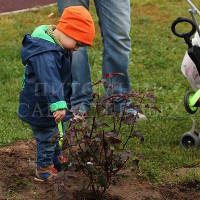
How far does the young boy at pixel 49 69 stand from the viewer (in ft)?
12.0

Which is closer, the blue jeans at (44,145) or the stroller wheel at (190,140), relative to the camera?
the blue jeans at (44,145)

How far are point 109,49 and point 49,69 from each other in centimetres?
171

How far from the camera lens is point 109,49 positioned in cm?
532

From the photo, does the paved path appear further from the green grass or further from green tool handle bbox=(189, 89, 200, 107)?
green tool handle bbox=(189, 89, 200, 107)

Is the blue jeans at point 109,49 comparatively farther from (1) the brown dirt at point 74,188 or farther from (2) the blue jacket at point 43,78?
(2) the blue jacket at point 43,78

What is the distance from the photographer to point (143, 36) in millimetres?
7914

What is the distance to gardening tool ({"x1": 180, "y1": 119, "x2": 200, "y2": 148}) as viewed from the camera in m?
4.68

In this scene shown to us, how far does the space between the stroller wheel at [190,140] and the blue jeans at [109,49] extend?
730 millimetres

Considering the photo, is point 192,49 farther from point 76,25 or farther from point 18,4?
point 18,4

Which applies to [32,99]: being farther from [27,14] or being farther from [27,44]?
[27,14]

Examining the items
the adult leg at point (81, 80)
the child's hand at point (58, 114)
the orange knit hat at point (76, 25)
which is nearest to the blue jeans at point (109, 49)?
the adult leg at point (81, 80)

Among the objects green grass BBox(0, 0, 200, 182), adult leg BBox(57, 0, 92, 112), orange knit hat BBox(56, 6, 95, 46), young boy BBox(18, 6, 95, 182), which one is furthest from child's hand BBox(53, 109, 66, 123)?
adult leg BBox(57, 0, 92, 112)

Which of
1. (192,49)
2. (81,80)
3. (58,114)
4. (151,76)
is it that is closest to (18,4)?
(151,76)

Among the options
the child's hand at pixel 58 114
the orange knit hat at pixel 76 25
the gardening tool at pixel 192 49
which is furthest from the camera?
the gardening tool at pixel 192 49
